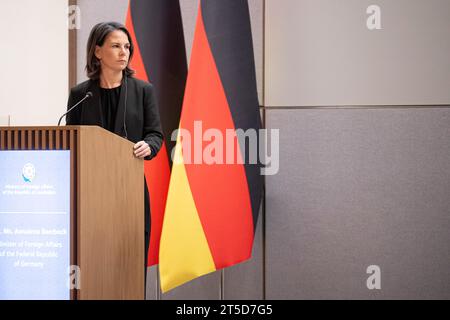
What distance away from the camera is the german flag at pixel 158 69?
2742 mm

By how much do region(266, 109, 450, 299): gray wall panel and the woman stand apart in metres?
1.17

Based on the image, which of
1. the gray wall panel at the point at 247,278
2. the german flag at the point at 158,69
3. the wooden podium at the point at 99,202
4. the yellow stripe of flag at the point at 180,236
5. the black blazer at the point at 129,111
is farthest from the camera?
the gray wall panel at the point at 247,278

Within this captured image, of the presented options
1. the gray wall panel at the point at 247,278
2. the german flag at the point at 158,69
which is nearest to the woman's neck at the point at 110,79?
the german flag at the point at 158,69

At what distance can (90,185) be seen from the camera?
51.9 inches

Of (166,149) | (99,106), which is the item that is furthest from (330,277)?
(99,106)

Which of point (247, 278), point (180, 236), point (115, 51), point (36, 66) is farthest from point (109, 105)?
point (247, 278)

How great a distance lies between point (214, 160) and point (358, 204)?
37.3 inches

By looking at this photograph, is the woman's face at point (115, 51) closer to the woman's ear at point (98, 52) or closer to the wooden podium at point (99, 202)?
the woman's ear at point (98, 52)

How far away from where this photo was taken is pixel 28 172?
50.6 inches

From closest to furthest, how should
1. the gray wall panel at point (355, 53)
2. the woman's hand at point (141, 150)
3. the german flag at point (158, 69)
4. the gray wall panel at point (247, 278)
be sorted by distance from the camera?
the woman's hand at point (141, 150)
the german flag at point (158, 69)
the gray wall panel at point (355, 53)
the gray wall panel at point (247, 278)

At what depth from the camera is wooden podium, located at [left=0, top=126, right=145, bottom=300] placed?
4.18 ft

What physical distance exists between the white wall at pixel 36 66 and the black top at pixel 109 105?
1.23 metres

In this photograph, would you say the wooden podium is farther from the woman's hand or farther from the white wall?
the white wall

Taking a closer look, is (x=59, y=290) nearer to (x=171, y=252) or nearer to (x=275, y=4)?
(x=171, y=252)
